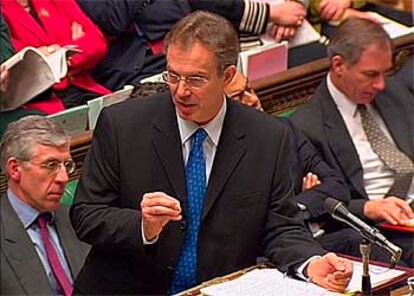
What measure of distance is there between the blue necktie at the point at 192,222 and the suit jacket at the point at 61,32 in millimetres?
1179

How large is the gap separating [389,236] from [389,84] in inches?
31.0

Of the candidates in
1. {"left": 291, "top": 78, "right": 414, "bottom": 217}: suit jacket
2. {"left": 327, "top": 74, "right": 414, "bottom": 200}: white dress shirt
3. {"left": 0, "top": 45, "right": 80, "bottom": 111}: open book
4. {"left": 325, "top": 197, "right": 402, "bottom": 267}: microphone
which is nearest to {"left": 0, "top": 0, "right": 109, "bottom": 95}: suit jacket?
{"left": 0, "top": 45, "right": 80, "bottom": 111}: open book

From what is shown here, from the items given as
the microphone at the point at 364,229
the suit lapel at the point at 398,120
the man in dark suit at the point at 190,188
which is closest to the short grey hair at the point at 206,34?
the man in dark suit at the point at 190,188

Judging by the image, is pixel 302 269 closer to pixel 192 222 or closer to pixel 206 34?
pixel 192 222

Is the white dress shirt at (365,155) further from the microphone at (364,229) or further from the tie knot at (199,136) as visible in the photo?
the microphone at (364,229)

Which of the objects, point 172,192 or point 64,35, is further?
point 64,35

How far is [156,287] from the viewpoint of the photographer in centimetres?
285

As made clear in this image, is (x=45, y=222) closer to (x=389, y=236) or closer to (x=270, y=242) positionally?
(x=270, y=242)

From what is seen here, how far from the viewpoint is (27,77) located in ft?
12.3

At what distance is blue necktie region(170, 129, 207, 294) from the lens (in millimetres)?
2826

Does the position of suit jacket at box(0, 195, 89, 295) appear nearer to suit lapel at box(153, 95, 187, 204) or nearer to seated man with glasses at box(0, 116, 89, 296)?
seated man with glasses at box(0, 116, 89, 296)

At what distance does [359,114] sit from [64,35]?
1069 millimetres

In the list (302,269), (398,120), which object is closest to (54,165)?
(302,269)

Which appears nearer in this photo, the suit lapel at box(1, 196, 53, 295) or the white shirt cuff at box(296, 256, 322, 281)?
the white shirt cuff at box(296, 256, 322, 281)
